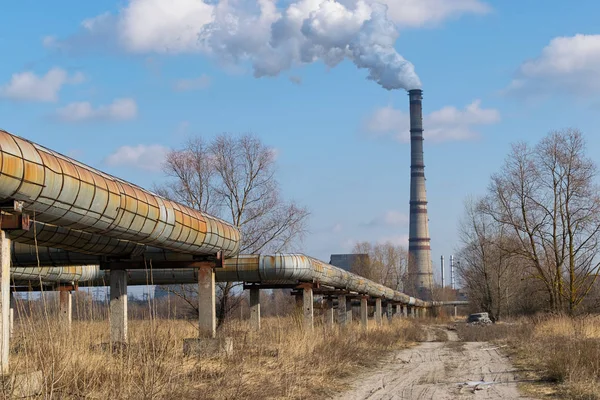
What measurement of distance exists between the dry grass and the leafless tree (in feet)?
215

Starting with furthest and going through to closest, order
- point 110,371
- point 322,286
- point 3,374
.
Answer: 1. point 322,286
2. point 110,371
3. point 3,374

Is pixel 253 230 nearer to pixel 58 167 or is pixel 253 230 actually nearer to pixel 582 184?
pixel 582 184

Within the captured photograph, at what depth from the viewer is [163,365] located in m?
9.18

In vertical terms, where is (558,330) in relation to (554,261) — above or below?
below

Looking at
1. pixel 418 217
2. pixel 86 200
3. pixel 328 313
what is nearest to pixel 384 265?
pixel 418 217

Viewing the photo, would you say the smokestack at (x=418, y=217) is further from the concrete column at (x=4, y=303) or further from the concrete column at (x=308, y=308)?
the concrete column at (x=4, y=303)

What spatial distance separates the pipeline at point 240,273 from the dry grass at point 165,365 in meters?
3.47

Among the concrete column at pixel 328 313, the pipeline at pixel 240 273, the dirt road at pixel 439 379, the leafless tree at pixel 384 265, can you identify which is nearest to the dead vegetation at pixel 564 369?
the dirt road at pixel 439 379

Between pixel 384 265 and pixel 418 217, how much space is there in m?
18.9

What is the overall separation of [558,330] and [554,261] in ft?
37.4

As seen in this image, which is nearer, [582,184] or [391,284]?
[582,184]

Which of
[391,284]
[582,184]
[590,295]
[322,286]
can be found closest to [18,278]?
[322,286]

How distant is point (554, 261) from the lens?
34969mm

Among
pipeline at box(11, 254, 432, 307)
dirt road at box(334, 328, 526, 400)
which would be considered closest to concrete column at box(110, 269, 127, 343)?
pipeline at box(11, 254, 432, 307)
